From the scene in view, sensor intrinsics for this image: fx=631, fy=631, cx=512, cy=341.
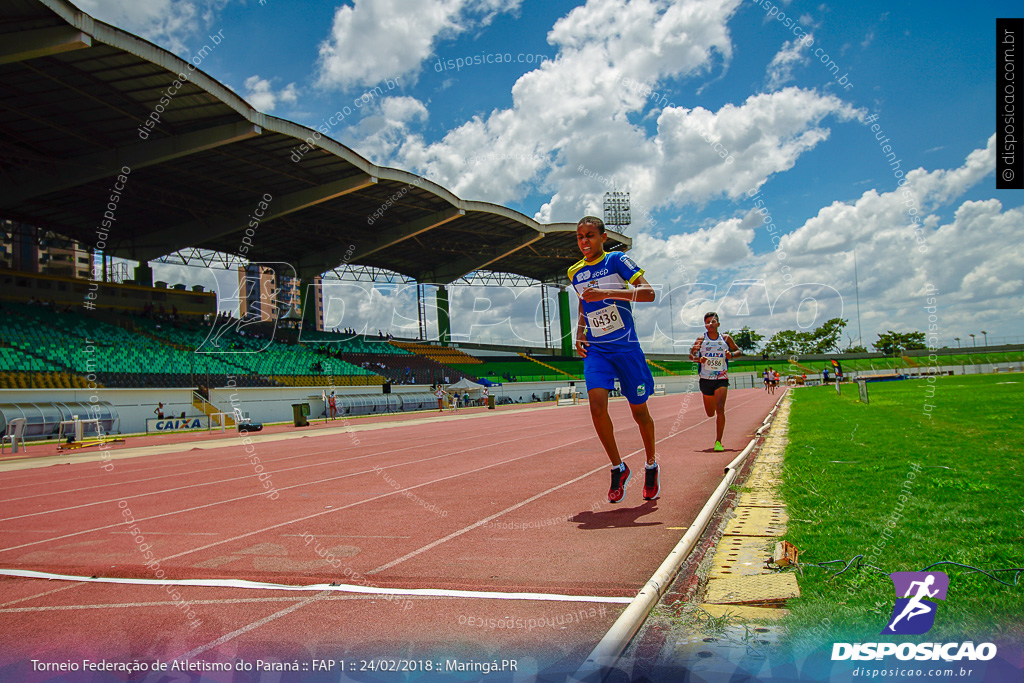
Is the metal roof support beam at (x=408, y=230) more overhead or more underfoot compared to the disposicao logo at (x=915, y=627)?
more overhead

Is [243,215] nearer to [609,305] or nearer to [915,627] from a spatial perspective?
[609,305]

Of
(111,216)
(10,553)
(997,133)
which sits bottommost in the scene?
(10,553)

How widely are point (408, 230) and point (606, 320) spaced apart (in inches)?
1614

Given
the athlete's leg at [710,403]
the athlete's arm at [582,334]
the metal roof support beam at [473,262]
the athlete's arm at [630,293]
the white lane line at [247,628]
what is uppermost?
the metal roof support beam at [473,262]

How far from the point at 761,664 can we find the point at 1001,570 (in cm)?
152

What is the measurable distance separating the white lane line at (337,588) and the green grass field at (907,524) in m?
0.98

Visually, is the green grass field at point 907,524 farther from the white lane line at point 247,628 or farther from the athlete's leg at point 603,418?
the white lane line at point 247,628

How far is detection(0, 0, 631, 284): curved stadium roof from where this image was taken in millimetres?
21828

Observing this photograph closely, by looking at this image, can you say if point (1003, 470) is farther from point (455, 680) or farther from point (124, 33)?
point (124, 33)

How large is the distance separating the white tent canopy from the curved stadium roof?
451 inches

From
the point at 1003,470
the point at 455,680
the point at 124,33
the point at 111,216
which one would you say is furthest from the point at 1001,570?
the point at 111,216

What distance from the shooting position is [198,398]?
106 ft

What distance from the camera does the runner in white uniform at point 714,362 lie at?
9453 millimetres

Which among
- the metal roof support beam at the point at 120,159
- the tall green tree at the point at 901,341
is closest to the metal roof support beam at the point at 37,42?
the metal roof support beam at the point at 120,159
